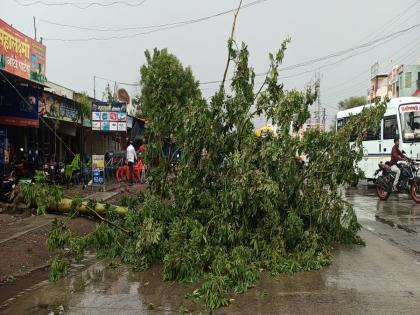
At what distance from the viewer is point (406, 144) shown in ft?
58.5

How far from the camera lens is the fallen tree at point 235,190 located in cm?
614

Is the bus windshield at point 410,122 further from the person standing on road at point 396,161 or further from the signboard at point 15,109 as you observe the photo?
the signboard at point 15,109

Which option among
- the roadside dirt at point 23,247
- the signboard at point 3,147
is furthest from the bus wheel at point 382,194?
the signboard at point 3,147

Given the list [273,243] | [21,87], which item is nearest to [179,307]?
[273,243]

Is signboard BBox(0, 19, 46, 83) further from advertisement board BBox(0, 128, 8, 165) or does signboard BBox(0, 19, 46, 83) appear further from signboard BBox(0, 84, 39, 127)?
advertisement board BBox(0, 128, 8, 165)

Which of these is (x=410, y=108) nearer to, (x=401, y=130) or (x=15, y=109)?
(x=401, y=130)

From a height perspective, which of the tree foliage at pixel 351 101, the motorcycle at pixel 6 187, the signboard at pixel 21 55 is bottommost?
the motorcycle at pixel 6 187

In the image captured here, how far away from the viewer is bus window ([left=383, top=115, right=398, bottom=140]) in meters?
18.5

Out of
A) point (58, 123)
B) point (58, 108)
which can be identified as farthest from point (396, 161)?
point (58, 108)

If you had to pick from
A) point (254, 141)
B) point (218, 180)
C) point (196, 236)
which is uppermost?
point (254, 141)

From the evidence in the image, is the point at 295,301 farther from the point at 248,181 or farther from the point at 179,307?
the point at 248,181

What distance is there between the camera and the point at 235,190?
6.18 meters

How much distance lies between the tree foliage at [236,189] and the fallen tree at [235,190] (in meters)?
0.01

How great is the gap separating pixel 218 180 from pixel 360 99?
79396 millimetres
